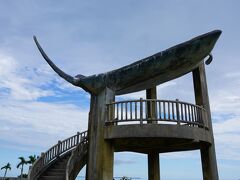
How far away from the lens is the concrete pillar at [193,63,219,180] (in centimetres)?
1391

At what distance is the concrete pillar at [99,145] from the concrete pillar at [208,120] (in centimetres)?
469

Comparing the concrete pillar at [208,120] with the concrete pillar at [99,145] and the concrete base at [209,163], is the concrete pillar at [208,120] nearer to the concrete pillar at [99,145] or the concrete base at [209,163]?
the concrete base at [209,163]

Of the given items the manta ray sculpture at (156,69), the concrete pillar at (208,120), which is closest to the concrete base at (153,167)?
the concrete pillar at (208,120)

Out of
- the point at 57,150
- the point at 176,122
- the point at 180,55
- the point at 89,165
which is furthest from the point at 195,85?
the point at 57,150

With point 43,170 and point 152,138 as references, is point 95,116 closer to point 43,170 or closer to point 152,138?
point 152,138

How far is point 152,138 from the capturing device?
41.9 feet

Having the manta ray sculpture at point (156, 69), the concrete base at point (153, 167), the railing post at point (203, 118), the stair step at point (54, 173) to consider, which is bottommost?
the stair step at point (54, 173)

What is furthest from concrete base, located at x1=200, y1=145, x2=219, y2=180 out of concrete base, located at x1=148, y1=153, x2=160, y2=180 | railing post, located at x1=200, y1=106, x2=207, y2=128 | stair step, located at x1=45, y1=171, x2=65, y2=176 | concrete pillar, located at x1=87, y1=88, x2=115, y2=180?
stair step, located at x1=45, y1=171, x2=65, y2=176

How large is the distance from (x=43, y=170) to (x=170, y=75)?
8706mm

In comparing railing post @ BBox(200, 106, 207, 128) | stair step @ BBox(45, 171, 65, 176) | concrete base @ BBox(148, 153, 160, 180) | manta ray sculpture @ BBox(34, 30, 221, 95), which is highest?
manta ray sculpture @ BBox(34, 30, 221, 95)

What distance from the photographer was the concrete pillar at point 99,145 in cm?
1284

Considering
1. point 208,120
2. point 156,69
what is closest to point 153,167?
point 208,120

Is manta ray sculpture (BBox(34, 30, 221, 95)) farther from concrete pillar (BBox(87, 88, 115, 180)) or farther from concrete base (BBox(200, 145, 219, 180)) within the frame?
concrete base (BBox(200, 145, 219, 180))

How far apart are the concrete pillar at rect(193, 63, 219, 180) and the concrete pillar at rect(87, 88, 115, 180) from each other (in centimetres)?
469
